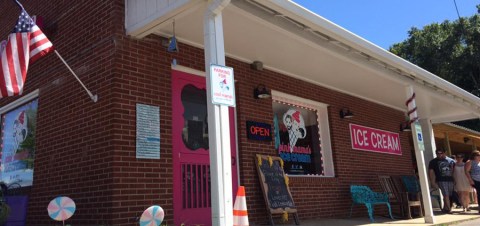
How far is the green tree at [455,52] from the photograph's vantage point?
2538cm

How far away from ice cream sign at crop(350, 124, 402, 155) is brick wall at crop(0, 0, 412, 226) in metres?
2.53

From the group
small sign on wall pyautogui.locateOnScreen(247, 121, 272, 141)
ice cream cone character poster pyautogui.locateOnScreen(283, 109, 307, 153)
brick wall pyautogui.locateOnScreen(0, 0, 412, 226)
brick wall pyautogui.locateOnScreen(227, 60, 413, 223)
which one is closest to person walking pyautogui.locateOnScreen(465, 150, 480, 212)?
brick wall pyautogui.locateOnScreen(227, 60, 413, 223)

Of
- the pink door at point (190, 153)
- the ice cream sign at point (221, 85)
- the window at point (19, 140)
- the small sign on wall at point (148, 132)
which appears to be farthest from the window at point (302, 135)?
the window at point (19, 140)

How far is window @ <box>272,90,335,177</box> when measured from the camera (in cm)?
873

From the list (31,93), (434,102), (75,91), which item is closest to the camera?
(75,91)

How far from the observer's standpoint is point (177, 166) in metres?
6.50

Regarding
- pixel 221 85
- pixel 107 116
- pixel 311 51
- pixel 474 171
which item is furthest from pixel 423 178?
pixel 107 116

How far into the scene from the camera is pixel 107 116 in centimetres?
580

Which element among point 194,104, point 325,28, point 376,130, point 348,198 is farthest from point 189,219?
point 376,130

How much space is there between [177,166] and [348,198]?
4.58 metres

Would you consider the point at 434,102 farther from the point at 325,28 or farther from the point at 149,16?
the point at 149,16

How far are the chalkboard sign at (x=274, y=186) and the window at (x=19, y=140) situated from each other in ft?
12.6

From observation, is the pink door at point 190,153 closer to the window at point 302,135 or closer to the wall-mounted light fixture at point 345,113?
the window at point 302,135

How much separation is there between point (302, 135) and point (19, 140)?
548 centimetres
